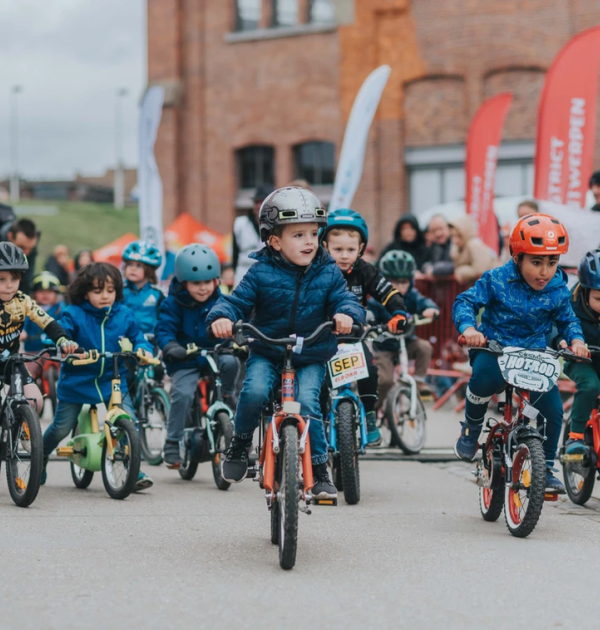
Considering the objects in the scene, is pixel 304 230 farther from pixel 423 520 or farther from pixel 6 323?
pixel 6 323

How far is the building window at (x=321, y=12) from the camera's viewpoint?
1270 inches

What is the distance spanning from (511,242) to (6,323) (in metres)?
3.34

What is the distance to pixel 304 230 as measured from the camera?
6172 mm

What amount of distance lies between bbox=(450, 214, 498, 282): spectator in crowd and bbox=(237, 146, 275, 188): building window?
19485mm

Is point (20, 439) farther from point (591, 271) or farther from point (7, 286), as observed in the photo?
point (591, 271)

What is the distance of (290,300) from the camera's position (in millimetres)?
6234

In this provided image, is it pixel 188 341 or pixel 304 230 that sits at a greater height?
pixel 304 230

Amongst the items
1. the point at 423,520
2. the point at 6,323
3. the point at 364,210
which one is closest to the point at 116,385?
the point at 6,323

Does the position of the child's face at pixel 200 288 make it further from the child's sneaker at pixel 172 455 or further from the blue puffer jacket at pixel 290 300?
the blue puffer jacket at pixel 290 300

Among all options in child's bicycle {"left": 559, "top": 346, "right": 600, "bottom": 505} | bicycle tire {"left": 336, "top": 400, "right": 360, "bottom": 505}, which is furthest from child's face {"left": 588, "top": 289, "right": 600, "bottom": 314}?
bicycle tire {"left": 336, "top": 400, "right": 360, "bottom": 505}

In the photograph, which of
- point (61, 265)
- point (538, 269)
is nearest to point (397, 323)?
point (538, 269)

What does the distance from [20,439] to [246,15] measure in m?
27.6

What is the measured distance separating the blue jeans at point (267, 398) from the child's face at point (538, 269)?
146 cm

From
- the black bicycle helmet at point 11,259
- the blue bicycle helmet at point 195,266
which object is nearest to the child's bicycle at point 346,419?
the blue bicycle helmet at point 195,266
